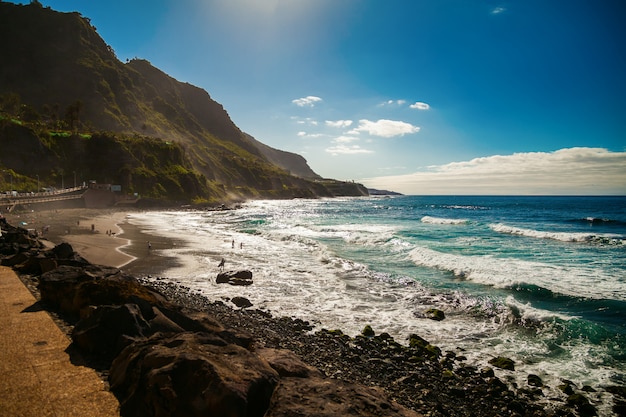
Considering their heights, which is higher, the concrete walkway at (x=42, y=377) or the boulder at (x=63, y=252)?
the boulder at (x=63, y=252)

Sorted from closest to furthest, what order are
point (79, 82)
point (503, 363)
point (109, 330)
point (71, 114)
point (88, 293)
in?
point (109, 330), point (88, 293), point (503, 363), point (71, 114), point (79, 82)

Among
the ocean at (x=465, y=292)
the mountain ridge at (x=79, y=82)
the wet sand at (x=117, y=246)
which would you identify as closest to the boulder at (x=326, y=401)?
the ocean at (x=465, y=292)

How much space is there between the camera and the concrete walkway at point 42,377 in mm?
6266

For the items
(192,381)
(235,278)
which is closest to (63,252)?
(235,278)

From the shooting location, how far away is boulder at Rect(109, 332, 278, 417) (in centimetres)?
554

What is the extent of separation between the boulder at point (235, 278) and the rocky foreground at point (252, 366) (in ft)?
16.4

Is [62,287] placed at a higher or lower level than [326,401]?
higher

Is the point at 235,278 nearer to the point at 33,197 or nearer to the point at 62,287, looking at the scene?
the point at 62,287

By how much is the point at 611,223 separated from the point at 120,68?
233589mm

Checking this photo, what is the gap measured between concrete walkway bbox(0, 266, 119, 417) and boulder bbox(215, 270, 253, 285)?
37.1ft

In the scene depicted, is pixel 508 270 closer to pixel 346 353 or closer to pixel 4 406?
pixel 346 353

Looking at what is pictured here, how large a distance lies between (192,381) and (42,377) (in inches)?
160

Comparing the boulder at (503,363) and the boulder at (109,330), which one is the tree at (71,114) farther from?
the boulder at (503,363)

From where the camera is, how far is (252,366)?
6496 mm
